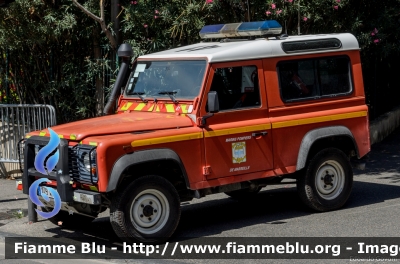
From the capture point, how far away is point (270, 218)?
9.19 m

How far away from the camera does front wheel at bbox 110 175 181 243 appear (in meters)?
7.66

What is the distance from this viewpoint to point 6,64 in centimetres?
1273

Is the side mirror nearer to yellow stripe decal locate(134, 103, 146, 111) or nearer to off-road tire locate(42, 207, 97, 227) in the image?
yellow stripe decal locate(134, 103, 146, 111)

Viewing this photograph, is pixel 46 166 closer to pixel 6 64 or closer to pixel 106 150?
pixel 106 150

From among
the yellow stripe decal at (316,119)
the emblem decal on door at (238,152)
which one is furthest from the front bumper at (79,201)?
the yellow stripe decal at (316,119)

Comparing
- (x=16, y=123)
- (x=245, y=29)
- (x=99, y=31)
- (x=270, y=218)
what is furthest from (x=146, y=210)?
(x=99, y=31)

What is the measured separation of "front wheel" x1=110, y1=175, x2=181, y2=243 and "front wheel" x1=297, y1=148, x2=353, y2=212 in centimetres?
193

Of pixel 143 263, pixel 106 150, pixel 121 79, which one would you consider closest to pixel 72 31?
pixel 121 79

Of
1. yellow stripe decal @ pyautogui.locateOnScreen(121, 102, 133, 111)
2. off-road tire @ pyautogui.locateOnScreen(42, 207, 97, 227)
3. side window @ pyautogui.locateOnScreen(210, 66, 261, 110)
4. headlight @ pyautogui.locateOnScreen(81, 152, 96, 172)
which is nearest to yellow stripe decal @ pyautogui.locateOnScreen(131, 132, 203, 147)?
headlight @ pyautogui.locateOnScreen(81, 152, 96, 172)

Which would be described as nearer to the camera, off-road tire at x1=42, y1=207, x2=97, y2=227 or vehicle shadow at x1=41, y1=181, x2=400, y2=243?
vehicle shadow at x1=41, y1=181, x2=400, y2=243

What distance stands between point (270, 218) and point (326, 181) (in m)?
0.86

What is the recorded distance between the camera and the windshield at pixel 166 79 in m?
8.50

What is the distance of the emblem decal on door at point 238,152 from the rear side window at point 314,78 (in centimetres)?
88

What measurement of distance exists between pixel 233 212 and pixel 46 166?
9.10 feet
